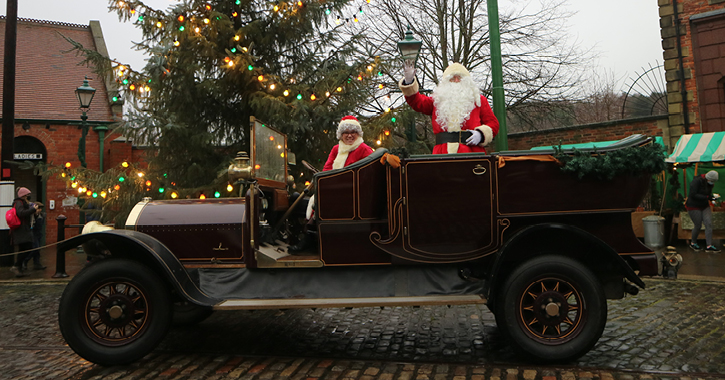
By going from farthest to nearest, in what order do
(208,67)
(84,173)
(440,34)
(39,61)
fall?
(39,61) → (440,34) → (208,67) → (84,173)

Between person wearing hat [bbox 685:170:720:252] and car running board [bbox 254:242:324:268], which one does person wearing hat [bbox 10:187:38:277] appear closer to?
car running board [bbox 254:242:324:268]

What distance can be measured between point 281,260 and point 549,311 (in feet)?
6.32

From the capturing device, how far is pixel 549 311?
3.28 meters

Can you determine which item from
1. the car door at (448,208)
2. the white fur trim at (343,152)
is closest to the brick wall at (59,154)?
the white fur trim at (343,152)

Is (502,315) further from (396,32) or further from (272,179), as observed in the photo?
(396,32)

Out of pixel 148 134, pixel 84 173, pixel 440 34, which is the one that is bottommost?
pixel 84 173

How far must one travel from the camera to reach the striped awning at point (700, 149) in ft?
33.8

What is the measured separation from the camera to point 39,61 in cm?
1844

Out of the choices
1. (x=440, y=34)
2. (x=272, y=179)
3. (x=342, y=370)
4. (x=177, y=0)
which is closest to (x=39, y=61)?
(x=177, y=0)

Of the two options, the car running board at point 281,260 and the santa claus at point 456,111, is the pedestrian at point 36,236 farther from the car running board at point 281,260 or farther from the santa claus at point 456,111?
the santa claus at point 456,111

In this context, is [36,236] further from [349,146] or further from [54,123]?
[349,146]

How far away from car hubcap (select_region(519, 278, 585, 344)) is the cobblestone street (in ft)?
0.73

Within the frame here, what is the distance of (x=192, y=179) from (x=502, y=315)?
7210mm

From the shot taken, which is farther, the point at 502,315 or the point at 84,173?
the point at 84,173
